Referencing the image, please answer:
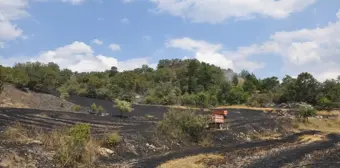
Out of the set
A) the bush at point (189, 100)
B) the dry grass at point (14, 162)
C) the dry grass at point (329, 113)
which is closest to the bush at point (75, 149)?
the dry grass at point (14, 162)

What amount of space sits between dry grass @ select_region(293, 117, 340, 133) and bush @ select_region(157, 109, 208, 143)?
26683 mm

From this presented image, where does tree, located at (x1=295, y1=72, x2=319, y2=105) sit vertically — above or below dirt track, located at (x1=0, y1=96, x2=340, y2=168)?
above

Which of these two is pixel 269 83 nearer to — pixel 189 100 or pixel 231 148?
pixel 189 100

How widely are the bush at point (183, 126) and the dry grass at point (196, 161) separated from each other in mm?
7679

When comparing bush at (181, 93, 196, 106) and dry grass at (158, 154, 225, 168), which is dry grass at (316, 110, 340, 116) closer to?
bush at (181, 93, 196, 106)

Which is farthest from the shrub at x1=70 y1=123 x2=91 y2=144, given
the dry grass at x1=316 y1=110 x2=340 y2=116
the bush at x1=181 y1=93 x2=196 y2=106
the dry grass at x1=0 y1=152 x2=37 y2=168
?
the bush at x1=181 y1=93 x2=196 y2=106

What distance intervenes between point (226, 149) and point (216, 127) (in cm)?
1203

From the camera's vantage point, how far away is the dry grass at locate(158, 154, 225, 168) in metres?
26.4

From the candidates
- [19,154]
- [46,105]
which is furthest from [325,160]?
[46,105]

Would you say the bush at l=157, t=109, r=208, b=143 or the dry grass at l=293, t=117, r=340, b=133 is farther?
Answer: the dry grass at l=293, t=117, r=340, b=133

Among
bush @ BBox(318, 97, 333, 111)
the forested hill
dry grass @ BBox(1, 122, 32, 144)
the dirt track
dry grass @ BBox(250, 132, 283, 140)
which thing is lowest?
dry grass @ BBox(250, 132, 283, 140)

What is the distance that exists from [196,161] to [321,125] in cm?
4411

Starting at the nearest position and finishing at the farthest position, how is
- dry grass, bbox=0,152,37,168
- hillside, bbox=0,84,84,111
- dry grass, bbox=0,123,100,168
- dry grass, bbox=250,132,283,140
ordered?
dry grass, bbox=0,152,37,168 → dry grass, bbox=0,123,100,168 → dry grass, bbox=250,132,283,140 → hillside, bbox=0,84,84,111

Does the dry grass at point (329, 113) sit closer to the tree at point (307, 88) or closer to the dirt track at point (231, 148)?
the tree at point (307, 88)
